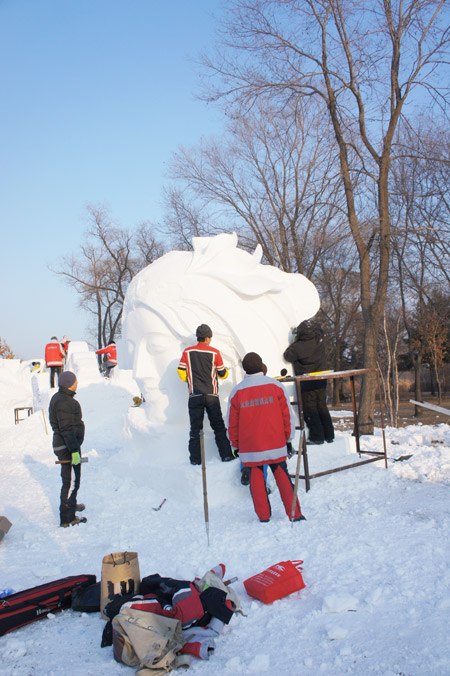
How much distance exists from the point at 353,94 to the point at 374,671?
11393mm

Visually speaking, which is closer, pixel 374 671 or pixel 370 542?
pixel 374 671

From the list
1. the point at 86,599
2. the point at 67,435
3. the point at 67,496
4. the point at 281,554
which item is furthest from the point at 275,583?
the point at 67,435

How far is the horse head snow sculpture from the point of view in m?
6.13

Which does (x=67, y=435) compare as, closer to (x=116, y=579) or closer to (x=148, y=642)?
(x=116, y=579)

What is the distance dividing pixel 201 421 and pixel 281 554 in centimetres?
224

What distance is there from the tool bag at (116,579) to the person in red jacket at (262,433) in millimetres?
1711

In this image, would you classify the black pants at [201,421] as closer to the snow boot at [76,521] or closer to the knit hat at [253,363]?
the knit hat at [253,363]

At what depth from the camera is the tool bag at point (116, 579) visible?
3.04 meters

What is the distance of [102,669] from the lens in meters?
2.50

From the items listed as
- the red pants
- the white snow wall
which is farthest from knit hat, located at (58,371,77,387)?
the red pants

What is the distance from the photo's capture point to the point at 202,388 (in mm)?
5727

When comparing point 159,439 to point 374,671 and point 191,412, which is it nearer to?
point 191,412

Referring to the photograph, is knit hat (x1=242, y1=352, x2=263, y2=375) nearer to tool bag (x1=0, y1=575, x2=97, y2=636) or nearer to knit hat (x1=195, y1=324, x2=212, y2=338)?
knit hat (x1=195, y1=324, x2=212, y2=338)

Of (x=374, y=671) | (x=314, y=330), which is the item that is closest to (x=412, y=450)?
(x=314, y=330)
